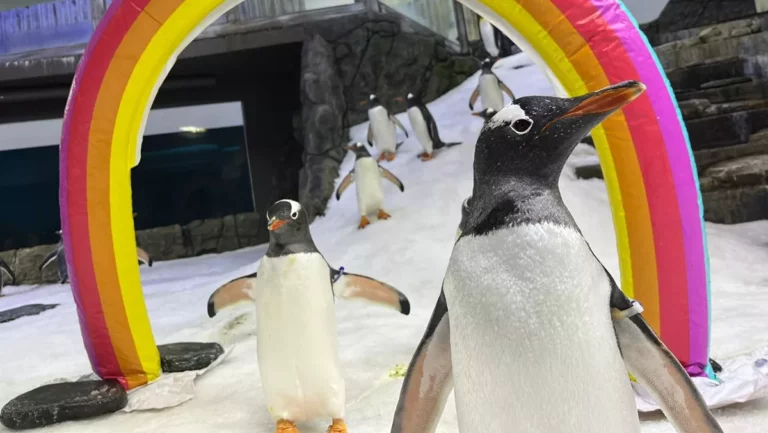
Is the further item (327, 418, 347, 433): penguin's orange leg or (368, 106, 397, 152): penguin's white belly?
(368, 106, 397, 152): penguin's white belly

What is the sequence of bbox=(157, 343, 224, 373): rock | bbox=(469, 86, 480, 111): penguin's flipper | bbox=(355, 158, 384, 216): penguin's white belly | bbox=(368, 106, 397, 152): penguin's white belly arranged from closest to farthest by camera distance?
bbox=(157, 343, 224, 373): rock
bbox=(355, 158, 384, 216): penguin's white belly
bbox=(368, 106, 397, 152): penguin's white belly
bbox=(469, 86, 480, 111): penguin's flipper

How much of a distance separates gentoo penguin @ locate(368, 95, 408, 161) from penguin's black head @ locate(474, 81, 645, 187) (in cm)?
597

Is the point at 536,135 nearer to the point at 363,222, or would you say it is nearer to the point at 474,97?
the point at 363,222

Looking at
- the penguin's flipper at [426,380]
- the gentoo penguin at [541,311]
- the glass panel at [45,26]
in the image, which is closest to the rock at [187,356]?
the penguin's flipper at [426,380]

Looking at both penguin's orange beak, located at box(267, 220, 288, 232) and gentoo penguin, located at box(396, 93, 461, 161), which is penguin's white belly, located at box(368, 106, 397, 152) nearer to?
gentoo penguin, located at box(396, 93, 461, 161)

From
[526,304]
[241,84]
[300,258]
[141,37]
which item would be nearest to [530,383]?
[526,304]

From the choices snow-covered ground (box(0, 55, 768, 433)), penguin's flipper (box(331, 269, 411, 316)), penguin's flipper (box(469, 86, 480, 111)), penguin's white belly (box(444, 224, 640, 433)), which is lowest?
snow-covered ground (box(0, 55, 768, 433))

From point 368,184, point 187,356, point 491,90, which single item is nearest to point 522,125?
point 187,356

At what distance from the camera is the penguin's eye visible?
2.97ft

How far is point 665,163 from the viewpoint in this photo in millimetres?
1732

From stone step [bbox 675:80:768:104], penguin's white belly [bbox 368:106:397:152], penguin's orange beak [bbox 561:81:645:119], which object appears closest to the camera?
penguin's orange beak [bbox 561:81:645:119]

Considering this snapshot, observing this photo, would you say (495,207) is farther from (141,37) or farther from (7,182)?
(7,182)

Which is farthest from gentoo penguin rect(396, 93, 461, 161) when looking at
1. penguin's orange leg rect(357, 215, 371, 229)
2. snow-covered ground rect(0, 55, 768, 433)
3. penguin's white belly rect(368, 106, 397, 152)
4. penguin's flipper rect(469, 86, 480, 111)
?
penguin's orange leg rect(357, 215, 371, 229)

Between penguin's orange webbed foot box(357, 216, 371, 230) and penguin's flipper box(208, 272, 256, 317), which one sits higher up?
penguin's flipper box(208, 272, 256, 317)
